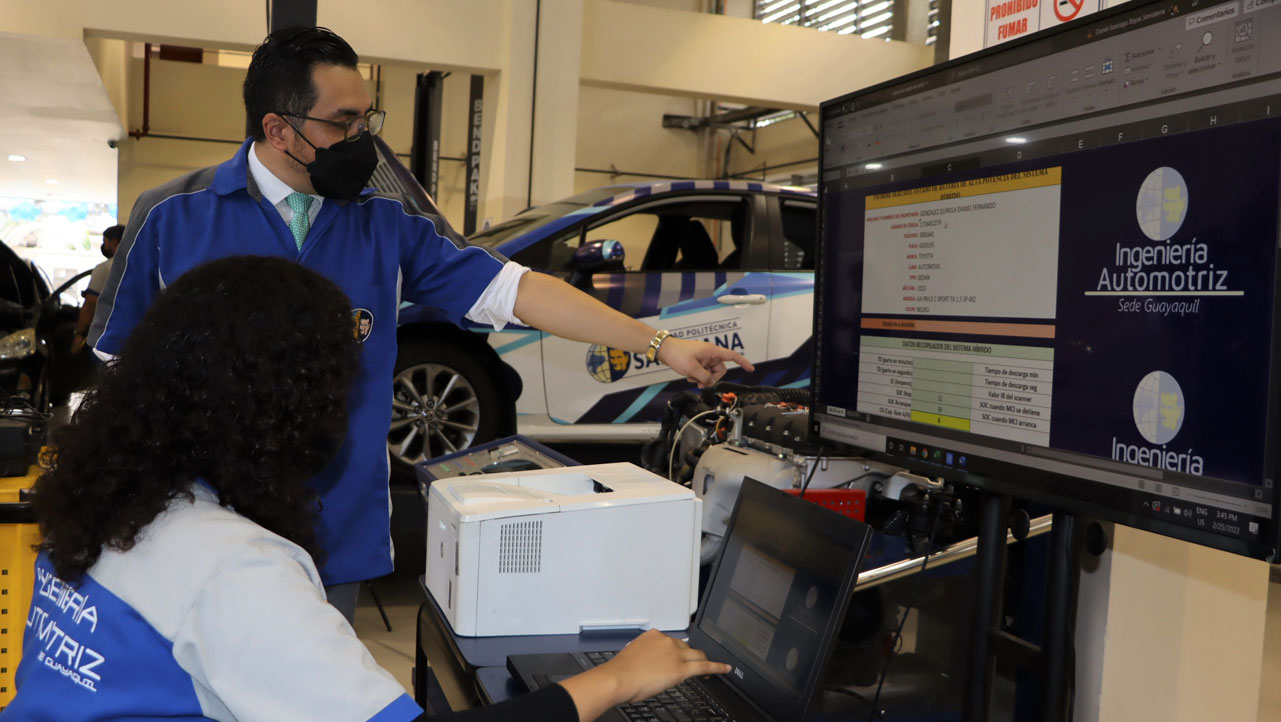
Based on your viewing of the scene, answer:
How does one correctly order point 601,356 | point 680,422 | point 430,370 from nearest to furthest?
point 680,422
point 430,370
point 601,356

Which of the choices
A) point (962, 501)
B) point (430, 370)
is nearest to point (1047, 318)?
point (962, 501)

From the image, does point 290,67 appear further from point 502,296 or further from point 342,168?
point 502,296

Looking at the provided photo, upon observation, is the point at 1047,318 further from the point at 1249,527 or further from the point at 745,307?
the point at 745,307

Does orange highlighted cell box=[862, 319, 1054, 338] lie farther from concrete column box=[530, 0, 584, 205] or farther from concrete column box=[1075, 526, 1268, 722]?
concrete column box=[530, 0, 584, 205]

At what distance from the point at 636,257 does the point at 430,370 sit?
423 inches

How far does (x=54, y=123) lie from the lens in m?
10.3

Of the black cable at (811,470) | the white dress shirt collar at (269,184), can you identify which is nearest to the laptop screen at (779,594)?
the black cable at (811,470)

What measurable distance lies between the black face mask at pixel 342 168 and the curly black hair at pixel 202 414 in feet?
2.45

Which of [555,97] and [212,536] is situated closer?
[212,536]

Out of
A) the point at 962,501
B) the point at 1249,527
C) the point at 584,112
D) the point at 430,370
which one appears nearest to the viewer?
the point at 1249,527

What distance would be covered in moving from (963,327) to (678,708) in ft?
2.18

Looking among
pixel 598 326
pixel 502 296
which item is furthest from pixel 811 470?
pixel 502 296

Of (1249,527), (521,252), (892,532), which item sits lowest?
(892,532)

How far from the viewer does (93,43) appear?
7879 mm
